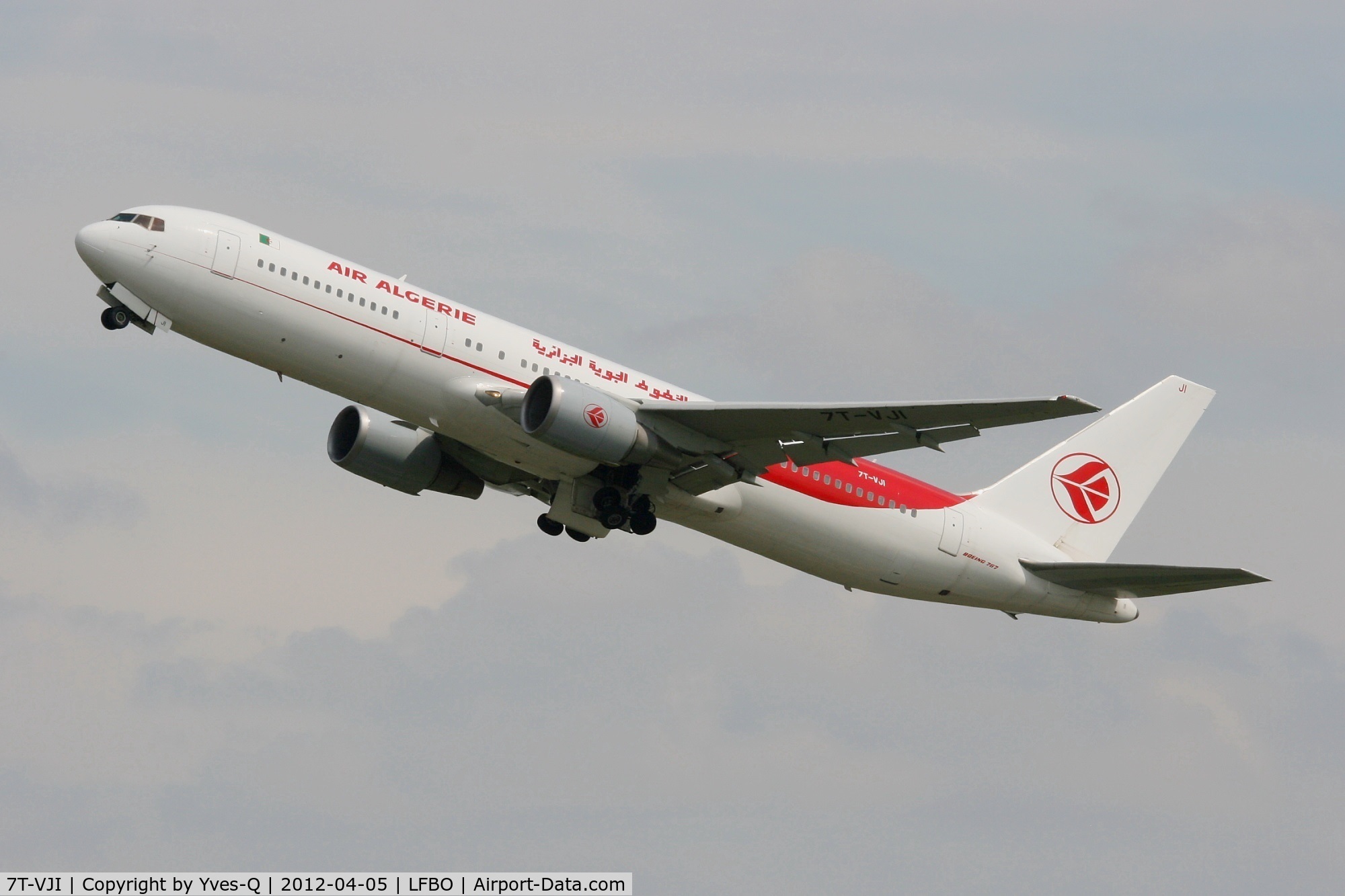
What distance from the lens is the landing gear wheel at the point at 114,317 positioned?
37.1m

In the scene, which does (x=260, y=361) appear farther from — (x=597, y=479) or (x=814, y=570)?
(x=814, y=570)

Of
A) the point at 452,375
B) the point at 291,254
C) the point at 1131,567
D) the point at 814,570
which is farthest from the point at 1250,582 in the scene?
the point at 291,254

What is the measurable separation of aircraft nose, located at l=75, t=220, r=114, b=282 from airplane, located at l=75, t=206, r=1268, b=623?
0.17 ft

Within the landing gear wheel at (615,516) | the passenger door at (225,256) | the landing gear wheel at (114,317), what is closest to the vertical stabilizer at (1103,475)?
the landing gear wheel at (615,516)

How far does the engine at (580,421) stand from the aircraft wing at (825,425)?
121 cm

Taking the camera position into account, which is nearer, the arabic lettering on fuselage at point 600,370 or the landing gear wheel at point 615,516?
the arabic lettering on fuselage at point 600,370

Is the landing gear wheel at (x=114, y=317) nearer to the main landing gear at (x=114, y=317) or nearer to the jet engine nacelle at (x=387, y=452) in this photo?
the main landing gear at (x=114, y=317)

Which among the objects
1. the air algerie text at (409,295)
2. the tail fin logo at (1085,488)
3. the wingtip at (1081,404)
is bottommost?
the wingtip at (1081,404)

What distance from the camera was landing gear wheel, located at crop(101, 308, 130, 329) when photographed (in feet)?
122

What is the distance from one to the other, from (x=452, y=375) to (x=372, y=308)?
231cm

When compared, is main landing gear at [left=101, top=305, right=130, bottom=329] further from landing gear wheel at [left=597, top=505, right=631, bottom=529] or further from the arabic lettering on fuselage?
landing gear wheel at [left=597, top=505, right=631, bottom=529]

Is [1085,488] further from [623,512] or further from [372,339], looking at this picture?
[372,339]

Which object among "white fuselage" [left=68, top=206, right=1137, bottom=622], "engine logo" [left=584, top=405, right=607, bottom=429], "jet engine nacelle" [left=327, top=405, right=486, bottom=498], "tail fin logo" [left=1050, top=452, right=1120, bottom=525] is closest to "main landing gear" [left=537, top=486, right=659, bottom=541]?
"white fuselage" [left=68, top=206, right=1137, bottom=622]

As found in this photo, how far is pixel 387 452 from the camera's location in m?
44.0
